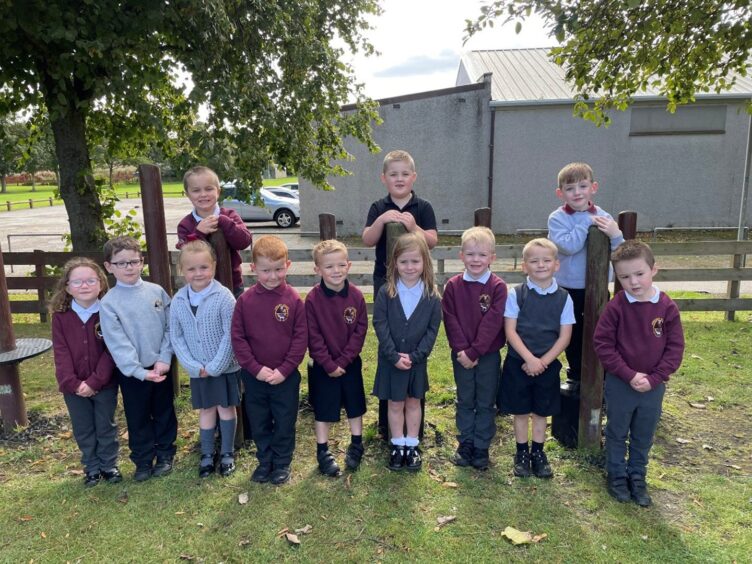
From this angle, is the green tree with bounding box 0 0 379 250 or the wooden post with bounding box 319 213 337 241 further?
the green tree with bounding box 0 0 379 250

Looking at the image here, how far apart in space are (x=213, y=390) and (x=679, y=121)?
18.3 m

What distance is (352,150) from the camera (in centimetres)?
1791

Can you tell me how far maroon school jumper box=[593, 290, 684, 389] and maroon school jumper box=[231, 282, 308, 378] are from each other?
188 centimetres

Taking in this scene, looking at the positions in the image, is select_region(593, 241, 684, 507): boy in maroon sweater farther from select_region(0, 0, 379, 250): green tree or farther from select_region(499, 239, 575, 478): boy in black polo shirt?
select_region(0, 0, 379, 250): green tree

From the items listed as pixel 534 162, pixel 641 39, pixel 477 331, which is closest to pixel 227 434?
pixel 477 331

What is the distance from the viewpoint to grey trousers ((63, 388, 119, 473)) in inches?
138

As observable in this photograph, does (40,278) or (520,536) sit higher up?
(40,278)

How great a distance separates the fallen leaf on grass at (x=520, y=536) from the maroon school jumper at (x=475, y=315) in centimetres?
102

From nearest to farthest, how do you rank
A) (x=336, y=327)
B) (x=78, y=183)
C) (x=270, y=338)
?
1. (x=270, y=338)
2. (x=336, y=327)
3. (x=78, y=183)

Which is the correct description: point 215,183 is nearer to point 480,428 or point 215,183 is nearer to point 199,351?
point 199,351

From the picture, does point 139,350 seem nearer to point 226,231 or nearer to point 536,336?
point 226,231

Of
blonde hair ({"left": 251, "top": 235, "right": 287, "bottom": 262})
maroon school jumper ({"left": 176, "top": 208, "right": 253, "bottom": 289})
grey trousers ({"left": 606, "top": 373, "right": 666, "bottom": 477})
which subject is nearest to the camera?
grey trousers ({"left": 606, "top": 373, "right": 666, "bottom": 477})

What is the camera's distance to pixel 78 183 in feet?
22.5

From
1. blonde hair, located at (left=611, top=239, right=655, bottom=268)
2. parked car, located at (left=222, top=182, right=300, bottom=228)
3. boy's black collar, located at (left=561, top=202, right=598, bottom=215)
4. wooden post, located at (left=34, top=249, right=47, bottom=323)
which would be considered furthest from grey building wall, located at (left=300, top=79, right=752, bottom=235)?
blonde hair, located at (left=611, top=239, right=655, bottom=268)
